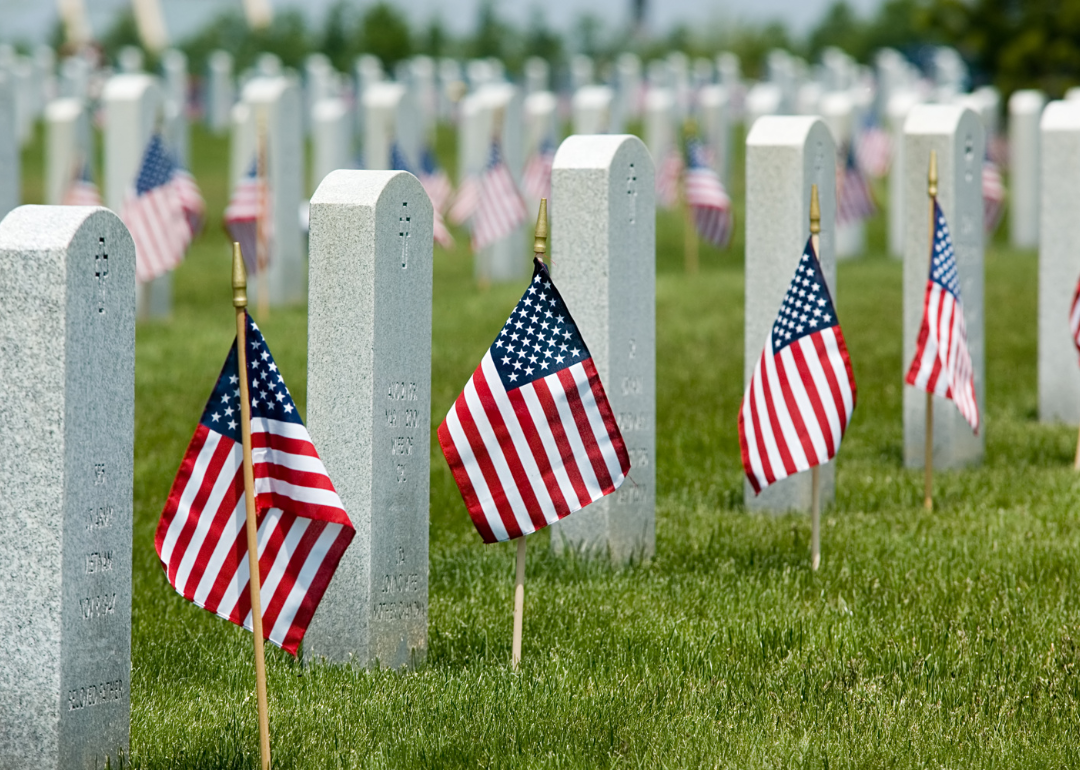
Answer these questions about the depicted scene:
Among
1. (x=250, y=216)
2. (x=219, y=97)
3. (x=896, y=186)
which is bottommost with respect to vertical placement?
(x=250, y=216)

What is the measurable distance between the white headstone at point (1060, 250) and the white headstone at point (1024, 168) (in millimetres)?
12393

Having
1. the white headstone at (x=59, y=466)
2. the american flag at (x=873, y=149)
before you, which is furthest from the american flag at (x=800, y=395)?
the american flag at (x=873, y=149)

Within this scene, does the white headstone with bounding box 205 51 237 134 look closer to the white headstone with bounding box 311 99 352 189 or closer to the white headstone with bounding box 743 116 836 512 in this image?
the white headstone with bounding box 311 99 352 189

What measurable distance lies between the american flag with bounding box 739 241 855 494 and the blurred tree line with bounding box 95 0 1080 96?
1046 inches

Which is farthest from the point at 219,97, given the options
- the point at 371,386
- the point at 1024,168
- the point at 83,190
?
the point at 371,386

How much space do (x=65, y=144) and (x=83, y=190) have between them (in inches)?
67.3

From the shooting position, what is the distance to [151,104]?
54.2 ft

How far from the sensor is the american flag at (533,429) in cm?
578

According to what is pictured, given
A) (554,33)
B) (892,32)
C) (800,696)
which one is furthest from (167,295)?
(892,32)

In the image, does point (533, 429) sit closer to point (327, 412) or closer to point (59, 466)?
point (327, 412)

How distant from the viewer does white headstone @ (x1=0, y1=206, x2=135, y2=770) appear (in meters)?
4.47

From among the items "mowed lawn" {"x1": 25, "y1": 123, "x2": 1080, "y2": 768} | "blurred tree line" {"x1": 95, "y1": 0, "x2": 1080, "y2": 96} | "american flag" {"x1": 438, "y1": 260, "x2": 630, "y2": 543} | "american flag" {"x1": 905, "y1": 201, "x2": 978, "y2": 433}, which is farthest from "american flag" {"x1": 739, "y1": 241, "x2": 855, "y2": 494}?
"blurred tree line" {"x1": 95, "y1": 0, "x2": 1080, "y2": 96}

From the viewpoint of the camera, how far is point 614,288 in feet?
24.7

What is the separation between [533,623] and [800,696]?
137 cm
